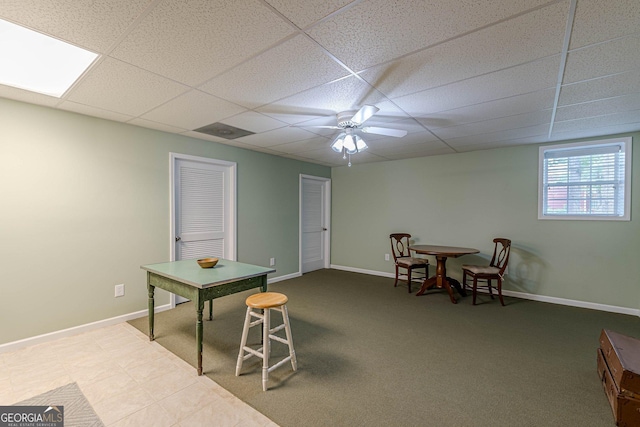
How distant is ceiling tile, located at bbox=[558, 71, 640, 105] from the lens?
6.58ft

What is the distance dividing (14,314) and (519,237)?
6.03m

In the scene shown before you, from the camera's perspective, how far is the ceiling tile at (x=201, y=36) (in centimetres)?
136

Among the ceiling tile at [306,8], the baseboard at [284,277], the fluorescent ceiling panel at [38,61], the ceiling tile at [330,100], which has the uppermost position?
the fluorescent ceiling panel at [38,61]

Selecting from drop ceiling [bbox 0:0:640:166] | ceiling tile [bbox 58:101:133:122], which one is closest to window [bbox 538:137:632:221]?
drop ceiling [bbox 0:0:640:166]

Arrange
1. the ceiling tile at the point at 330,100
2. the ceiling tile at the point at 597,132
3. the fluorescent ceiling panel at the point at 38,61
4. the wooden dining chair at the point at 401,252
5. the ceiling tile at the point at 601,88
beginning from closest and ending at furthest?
the fluorescent ceiling panel at the point at 38,61
the ceiling tile at the point at 601,88
the ceiling tile at the point at 330,100
the ceiling tile at the point at 597,132
the wooden dining chair at the point at 401,252

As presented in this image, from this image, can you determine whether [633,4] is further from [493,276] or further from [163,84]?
[493,276]

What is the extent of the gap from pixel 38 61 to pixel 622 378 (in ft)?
15.0

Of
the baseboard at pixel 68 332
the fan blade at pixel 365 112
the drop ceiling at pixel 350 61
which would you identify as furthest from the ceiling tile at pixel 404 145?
the baseboard at pixel 68 332

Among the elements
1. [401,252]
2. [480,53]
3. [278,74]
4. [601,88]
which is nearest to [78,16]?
[278,74]

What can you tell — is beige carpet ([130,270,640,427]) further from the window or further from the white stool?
the window

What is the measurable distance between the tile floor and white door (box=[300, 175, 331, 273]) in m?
3.31

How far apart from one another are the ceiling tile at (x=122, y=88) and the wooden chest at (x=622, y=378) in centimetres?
357

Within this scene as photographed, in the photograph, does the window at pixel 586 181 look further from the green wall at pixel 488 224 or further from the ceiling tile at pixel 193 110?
the ceiling tile at pixel 193 110

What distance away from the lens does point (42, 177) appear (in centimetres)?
263
